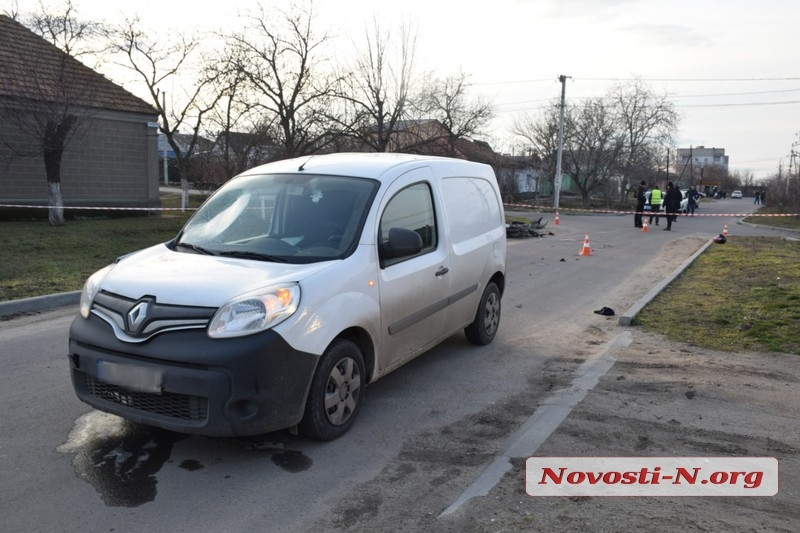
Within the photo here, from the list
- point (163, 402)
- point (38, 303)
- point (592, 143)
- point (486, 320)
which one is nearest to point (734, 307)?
point (486, 320)

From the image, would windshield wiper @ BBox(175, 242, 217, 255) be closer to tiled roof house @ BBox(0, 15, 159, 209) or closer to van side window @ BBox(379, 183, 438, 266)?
van side window @ BBox(379, 183, 438, 266)

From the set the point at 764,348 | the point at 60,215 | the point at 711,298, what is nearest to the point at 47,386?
the point at 764,348

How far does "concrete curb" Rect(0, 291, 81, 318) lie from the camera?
26.2 feet

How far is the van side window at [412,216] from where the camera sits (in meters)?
4.81

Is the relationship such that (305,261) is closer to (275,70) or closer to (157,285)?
(157,285)

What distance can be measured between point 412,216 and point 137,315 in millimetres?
2321

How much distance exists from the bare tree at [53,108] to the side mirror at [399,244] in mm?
16325

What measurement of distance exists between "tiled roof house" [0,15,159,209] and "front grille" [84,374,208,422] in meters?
16.3

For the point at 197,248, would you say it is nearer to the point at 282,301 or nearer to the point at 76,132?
the point at 282,301

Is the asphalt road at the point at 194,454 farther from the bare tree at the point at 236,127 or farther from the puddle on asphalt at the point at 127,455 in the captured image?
the bare tree at the point at 236,127

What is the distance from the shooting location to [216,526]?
10.5ft

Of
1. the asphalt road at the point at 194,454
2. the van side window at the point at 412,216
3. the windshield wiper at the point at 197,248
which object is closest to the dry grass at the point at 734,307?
the asphalt road at the point at 194,454

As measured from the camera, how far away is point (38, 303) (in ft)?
27.5

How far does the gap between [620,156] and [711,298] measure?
45.1m
